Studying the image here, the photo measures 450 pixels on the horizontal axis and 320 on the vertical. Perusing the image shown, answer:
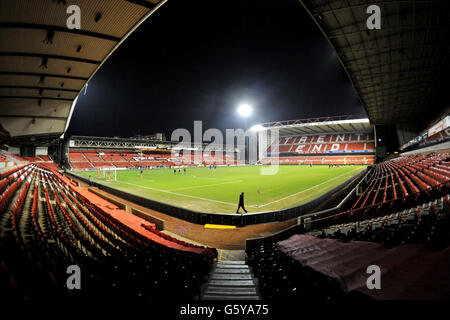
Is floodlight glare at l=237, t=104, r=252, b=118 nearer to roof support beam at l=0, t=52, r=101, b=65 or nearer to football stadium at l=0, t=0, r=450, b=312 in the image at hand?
football stadium at l=0, t=0, r=450, b=312

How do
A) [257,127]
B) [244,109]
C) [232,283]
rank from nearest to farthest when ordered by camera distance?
[232,283] < [244,109] < [257,127]

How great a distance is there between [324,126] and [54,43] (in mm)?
74439

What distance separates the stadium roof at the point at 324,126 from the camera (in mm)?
62750

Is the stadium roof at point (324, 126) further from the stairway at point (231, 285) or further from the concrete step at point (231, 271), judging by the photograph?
the stairway at point (231, 285)

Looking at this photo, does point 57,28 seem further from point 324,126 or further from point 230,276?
point 324,126

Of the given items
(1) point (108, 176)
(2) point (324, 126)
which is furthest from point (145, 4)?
(2) point (324, 126)

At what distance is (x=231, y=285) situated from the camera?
3.98 metres

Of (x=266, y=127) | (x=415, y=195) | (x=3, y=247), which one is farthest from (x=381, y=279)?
(x=266, y=127)

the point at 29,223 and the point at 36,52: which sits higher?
the point at 36,52

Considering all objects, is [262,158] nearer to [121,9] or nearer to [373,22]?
[373,22]

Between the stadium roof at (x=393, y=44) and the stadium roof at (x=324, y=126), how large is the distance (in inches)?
1431

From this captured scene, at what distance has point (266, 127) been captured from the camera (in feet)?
246
